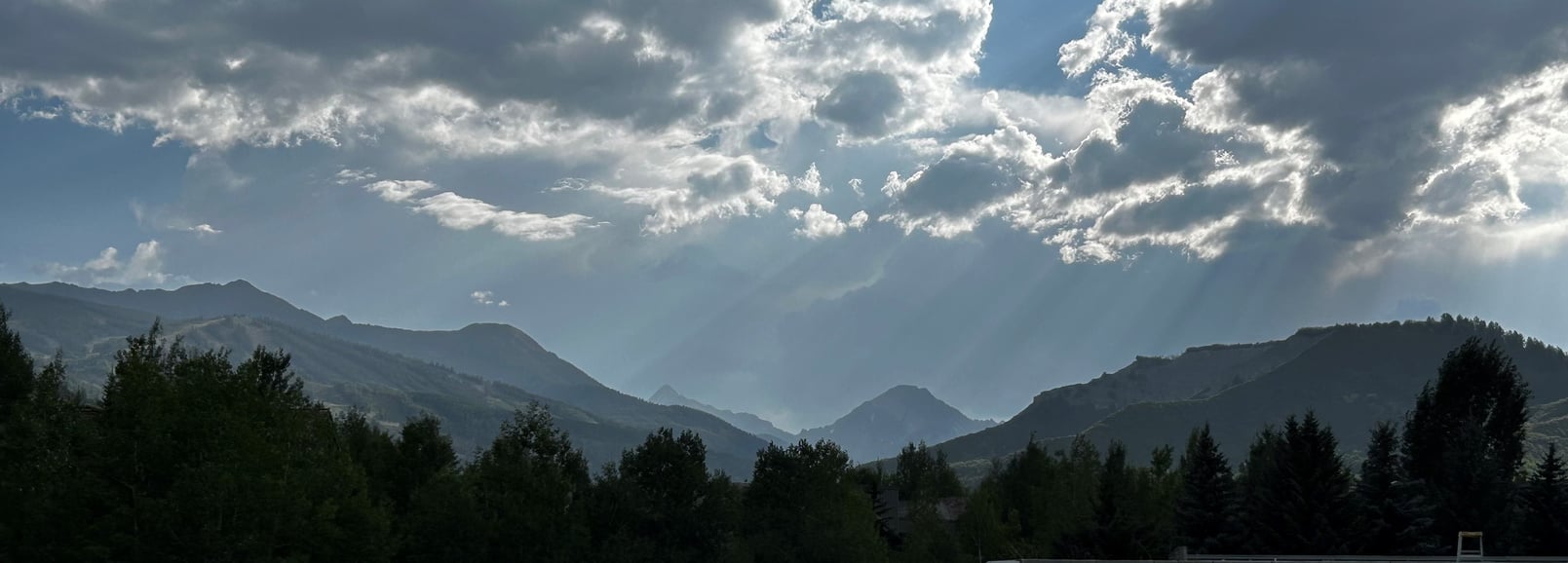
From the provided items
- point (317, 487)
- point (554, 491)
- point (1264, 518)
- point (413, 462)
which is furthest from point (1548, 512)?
point (413, 462)

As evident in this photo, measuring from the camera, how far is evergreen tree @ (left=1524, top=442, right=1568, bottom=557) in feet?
212

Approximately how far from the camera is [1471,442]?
81375 mm

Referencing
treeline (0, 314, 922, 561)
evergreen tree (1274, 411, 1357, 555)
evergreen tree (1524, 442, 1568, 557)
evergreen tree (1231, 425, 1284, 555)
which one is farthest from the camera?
evergreen tree (1231, 425, 1284, 555)

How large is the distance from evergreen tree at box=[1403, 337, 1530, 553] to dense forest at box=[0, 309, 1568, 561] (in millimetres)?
170

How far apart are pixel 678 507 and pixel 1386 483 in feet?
175

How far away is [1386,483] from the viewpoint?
70.7 m

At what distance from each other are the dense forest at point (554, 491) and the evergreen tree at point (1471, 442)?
170 millimetres

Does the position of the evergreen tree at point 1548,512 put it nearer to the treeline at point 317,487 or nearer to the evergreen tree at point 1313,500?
the evergreen tree at point 1313,500

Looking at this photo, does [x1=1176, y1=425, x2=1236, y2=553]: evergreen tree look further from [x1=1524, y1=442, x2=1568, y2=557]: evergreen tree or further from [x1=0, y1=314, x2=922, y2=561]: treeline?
[x1=0, y1=314, x2=922, y2=561]: treeline

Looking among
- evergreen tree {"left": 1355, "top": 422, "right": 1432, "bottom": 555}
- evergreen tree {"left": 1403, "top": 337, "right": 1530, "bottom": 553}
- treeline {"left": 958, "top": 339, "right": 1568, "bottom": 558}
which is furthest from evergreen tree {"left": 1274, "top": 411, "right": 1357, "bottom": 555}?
evergreen tree {"left": 1403, "top": 337, "right": 1530, "bottom": 553}

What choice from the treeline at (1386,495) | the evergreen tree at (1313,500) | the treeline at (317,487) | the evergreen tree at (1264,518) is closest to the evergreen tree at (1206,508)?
the treeline at (1386,495)

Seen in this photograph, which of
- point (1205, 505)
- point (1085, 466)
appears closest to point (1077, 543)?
point (1205, 505)

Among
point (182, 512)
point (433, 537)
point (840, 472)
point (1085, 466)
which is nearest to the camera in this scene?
point (182, 512)

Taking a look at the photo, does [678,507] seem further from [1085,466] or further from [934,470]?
[934,470]
